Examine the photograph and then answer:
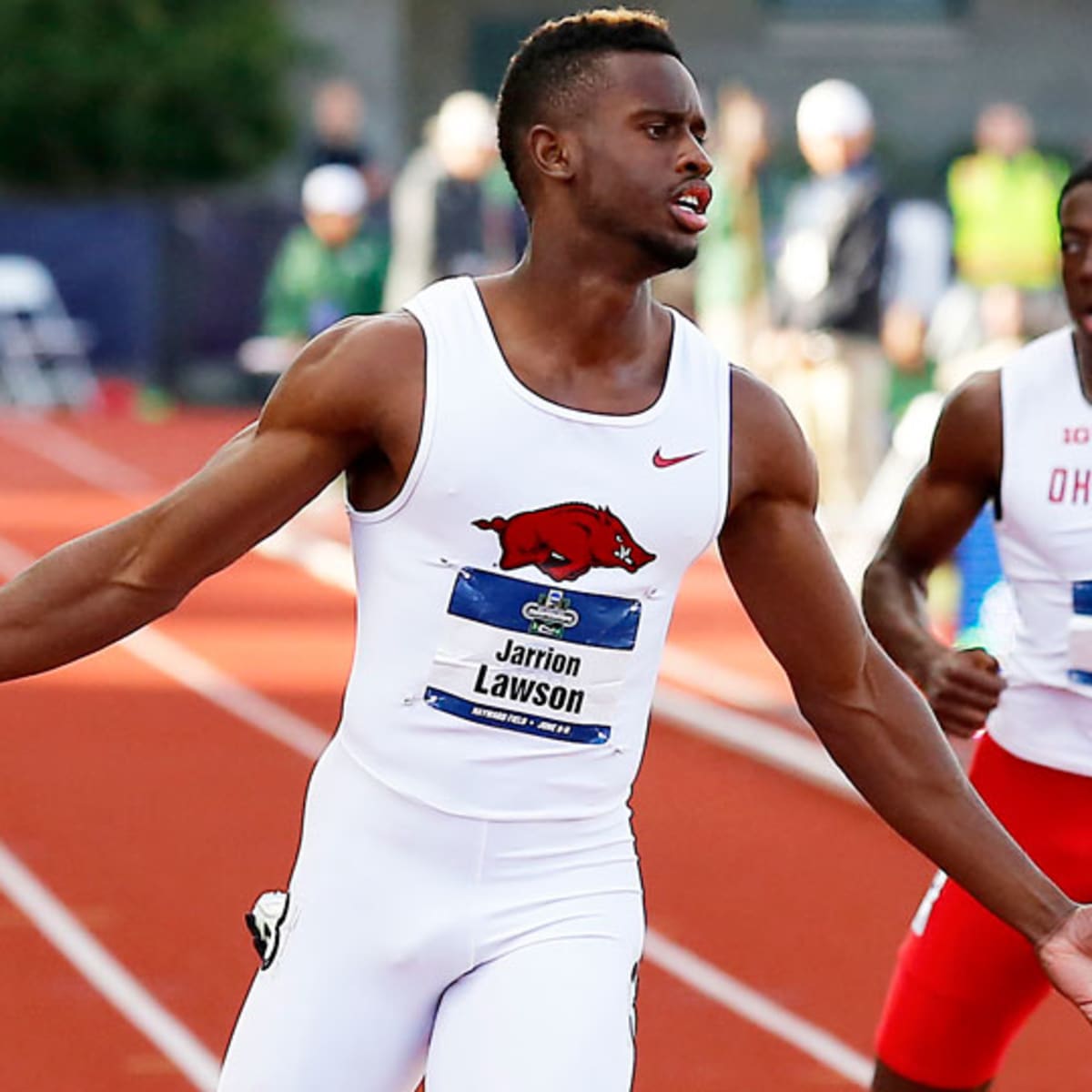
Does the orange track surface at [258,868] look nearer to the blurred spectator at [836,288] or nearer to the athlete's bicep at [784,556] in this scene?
the blurred spectator at [836,288]

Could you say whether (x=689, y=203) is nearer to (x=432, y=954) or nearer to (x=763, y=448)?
(x=763, y=448)

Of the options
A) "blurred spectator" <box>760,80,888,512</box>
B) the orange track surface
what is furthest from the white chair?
the orange track surface

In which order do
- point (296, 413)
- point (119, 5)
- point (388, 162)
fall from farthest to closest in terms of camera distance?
1. point (388, 162)
2. point (119, 5)
3. point (296, 413)

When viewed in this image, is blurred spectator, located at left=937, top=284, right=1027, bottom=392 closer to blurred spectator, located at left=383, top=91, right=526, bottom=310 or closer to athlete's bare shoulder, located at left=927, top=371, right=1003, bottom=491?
blurred spectator, located at left=383, top=91, right=526, bottom=310

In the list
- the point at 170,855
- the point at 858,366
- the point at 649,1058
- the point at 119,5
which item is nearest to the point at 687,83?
the point at 649,1058

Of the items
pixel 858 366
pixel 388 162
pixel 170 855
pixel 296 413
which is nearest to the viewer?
pixel 296 413

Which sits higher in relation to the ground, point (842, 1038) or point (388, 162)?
point (842, 1038)

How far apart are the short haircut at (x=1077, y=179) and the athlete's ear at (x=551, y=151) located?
1.16 m

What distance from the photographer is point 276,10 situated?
1175 inches

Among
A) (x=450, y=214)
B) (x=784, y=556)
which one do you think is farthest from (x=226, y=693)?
(x=784, y=556)

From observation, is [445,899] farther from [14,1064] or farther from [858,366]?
[858,366]

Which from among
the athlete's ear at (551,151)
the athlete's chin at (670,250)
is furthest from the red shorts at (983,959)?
the athlete's ear at (551,151)

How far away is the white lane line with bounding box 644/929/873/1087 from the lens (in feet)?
21.1

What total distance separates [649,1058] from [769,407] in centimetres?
310
